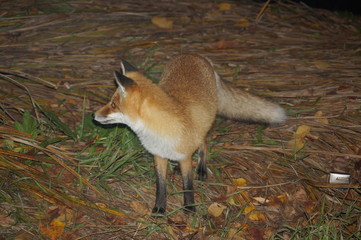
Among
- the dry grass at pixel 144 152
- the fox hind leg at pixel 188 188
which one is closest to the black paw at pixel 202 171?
the dry grass at pixel 144 152

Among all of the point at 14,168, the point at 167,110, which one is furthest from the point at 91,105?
the point at 167,110

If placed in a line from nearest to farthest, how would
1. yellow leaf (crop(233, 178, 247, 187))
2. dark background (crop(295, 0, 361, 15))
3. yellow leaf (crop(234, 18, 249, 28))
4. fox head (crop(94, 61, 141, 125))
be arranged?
1. fox head (crop(94, 61, 141, 125))
2. yellow leaf (crop(233, 178, 247, 187))
3. yellow leaf (crop(234, 18, 249, 28))
4. dark background (crop(295, 0, 361, 15))

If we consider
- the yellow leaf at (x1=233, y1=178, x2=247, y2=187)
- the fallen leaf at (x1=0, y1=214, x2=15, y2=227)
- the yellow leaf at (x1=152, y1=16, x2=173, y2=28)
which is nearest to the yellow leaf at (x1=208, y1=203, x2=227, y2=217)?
the yellow leaf at (x1=233, y1=178, x2=247, y2=187)

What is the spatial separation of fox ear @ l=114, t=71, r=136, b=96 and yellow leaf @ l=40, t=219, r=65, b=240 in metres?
1.09

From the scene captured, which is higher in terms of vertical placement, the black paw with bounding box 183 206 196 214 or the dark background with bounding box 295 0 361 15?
the dark background with bounding box 295 0 361 15

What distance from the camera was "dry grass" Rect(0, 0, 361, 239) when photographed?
2859 mm

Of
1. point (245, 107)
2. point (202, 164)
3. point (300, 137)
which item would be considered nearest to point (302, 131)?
point (300, 137)

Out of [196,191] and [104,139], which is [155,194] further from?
[104,139]

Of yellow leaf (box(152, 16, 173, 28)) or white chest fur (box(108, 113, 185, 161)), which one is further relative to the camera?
yellow leaf (box(152, 16, 173, 28))

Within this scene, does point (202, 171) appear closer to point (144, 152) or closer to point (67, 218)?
point (144, 152)

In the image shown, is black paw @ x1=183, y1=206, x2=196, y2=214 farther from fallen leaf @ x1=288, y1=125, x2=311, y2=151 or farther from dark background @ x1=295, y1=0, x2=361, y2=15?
dark background @ x1=295, y1=0, x2=361, y2=15

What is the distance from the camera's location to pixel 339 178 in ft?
10.8

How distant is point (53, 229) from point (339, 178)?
98.7 inches

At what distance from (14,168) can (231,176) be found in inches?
76.5
